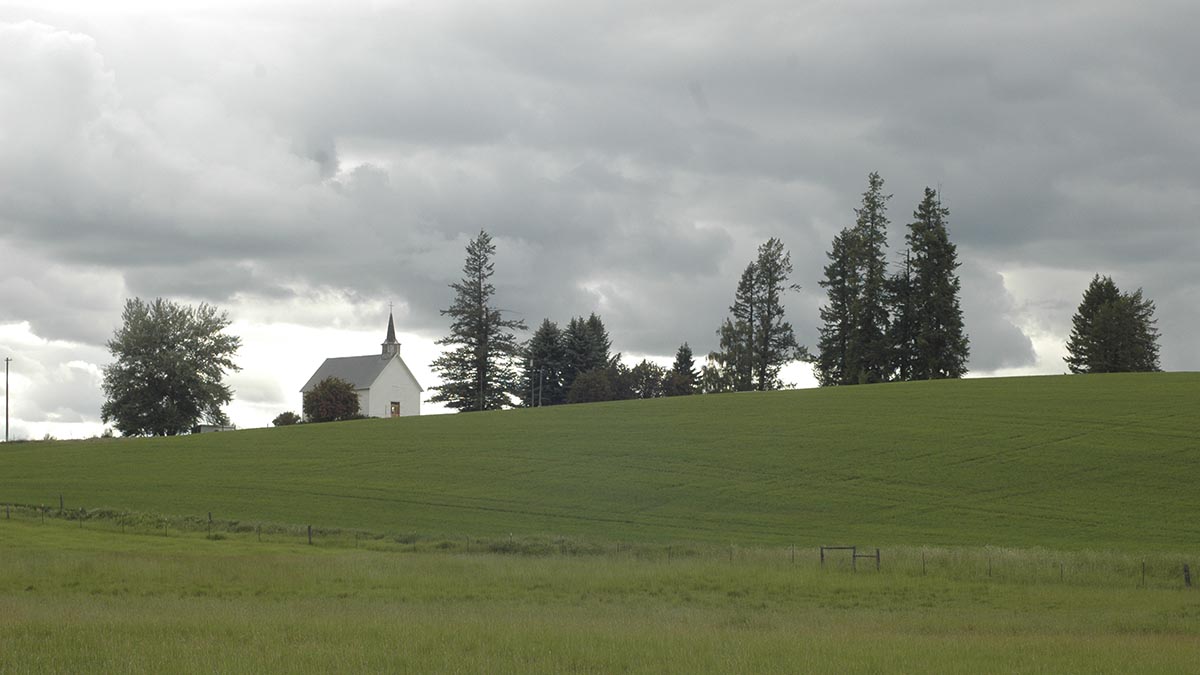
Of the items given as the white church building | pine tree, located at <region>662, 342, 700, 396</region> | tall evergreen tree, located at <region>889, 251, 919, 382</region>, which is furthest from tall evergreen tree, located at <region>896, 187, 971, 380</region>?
the white church building

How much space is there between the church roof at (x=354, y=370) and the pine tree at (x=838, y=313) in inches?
2139

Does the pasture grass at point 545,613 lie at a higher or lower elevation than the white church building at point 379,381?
lower

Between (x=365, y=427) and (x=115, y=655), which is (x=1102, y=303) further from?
(x=115, y=655)

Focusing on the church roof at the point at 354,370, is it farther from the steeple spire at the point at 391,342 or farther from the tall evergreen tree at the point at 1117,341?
the tall evergreen tree at the point at 1117,341

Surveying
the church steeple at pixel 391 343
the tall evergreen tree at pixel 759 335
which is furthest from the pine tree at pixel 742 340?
the church steeple at pixel 391 343

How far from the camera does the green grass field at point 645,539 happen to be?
709 inches

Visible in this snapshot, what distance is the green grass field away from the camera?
18.0 meters

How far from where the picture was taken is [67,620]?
20.0 meters

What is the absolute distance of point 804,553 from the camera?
33750mm

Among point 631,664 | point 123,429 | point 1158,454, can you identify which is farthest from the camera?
point 123,429

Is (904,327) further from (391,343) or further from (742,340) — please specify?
(391,343)

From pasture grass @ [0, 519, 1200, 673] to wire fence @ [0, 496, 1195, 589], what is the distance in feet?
0.75

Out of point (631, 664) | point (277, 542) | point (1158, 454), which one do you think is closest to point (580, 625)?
point (631, 664)

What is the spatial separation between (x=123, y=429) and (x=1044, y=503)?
76475 mm
